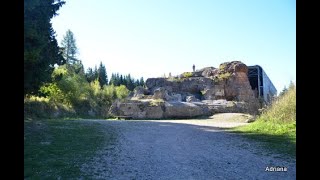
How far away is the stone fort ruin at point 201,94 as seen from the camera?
24.2 m

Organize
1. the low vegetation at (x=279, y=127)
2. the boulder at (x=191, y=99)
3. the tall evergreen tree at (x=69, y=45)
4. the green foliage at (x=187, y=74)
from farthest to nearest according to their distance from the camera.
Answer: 1. the tall evergreen tree at (x=69, y=45)
2. the green foliage at (x=187, y=74)
3. the boulder at (x=191, y=99)
4. the low vegetation at (x=279, y=127)

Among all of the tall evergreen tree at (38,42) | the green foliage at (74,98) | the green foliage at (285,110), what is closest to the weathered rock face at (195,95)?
the green foliage at (74,98)

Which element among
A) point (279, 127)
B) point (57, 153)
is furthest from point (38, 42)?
point (279, 127)

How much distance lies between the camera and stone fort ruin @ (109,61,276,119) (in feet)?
79.5

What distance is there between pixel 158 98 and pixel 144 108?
211 cm

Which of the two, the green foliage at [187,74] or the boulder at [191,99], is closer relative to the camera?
the boulder at [191,99]

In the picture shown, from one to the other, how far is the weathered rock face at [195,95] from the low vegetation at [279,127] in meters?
7.84

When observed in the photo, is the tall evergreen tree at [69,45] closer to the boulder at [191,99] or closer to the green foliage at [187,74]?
the green foliage at [187,74]

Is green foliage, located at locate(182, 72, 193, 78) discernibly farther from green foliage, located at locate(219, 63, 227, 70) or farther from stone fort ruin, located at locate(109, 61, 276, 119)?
green foliage, located at locate(219, 63, 227, 70)

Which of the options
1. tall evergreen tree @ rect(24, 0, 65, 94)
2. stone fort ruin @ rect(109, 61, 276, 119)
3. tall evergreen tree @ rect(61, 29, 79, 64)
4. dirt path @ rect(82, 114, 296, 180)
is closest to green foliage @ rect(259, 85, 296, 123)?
dirt path @ rect(82, 114, 296, 180)

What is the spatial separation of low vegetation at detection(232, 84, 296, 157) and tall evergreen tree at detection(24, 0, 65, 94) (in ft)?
23.8
